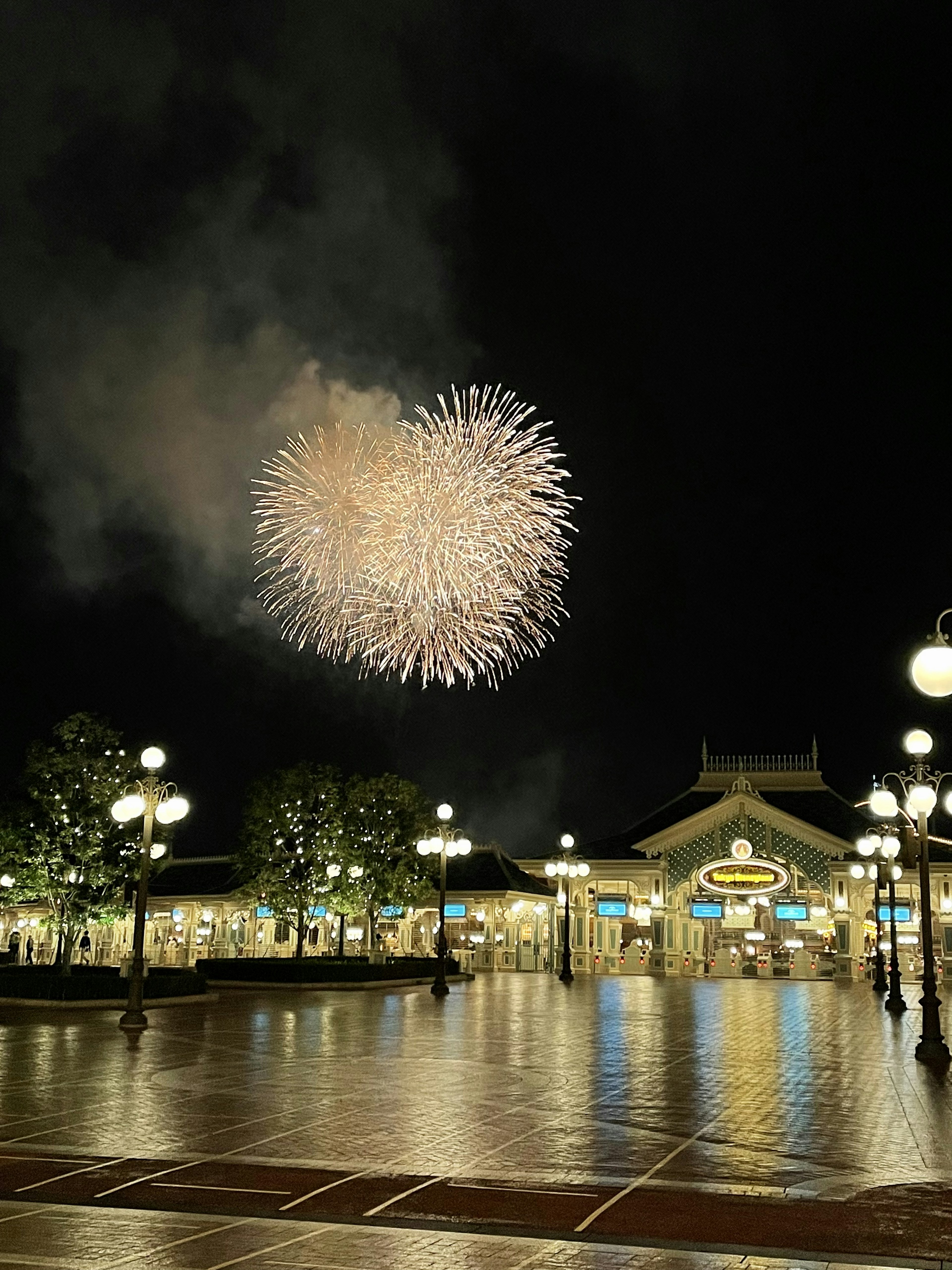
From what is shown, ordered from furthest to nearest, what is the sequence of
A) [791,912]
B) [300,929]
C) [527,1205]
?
[791,912], [300,929], [527,1205]

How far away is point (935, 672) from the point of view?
952 cm

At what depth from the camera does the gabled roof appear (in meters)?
60.0

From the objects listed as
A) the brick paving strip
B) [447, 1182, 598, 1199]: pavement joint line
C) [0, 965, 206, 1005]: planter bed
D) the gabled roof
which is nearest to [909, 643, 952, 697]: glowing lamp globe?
the brick paving strip

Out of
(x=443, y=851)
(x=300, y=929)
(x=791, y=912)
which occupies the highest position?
(x=443, y=851)

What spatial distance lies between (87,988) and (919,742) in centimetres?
2166

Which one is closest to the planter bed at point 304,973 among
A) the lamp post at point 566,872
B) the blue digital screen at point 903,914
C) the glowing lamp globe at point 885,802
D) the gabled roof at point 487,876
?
the lamp post at point 566,872

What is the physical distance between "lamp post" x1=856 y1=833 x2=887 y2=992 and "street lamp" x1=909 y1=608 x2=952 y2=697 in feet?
81.9

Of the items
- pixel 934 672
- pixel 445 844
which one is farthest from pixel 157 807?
pixel 934 672

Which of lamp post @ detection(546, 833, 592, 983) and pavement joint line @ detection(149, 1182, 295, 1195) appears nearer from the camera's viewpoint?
pavement joint line @ detection(149, 1182, 295, 1195)

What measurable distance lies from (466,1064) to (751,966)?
4410 cm

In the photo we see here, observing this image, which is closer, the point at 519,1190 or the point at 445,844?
the point at 519,1190

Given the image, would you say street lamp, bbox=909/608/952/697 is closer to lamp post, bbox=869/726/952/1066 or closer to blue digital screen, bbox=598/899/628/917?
lamp post, bbox=869/726/952/1066

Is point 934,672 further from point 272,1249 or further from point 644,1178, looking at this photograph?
point 272,1249

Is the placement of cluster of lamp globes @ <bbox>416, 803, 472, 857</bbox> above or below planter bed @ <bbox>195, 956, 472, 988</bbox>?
above
